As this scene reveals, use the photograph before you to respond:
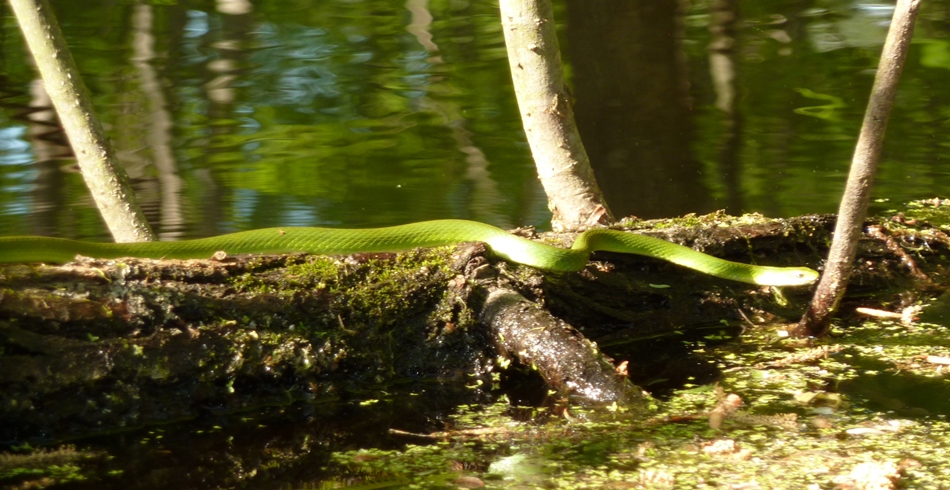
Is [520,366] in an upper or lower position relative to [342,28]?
lower

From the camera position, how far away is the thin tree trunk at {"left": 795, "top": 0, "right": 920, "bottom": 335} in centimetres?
330

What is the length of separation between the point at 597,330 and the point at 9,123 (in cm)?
836

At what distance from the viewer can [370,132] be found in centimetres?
962

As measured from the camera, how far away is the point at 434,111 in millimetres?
10133

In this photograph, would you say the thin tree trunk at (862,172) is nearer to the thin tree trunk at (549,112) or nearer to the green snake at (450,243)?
the green snake at (450,243)

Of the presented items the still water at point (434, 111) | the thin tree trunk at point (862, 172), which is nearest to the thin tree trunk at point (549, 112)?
the thin tree trunk at point (862, 172)

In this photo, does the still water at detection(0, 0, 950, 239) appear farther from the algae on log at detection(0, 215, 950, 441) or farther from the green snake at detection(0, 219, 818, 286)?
the algae on log at detection(0, 215, 950, 441)

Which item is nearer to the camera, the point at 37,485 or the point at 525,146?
the point at 37,485

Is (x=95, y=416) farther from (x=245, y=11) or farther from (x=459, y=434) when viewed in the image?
(x=245, y=11)

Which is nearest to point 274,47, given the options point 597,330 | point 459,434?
point 597,330

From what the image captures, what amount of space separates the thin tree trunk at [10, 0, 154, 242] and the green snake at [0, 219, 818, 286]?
779 millimetres

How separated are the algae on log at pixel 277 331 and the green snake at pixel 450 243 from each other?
118 millimetres

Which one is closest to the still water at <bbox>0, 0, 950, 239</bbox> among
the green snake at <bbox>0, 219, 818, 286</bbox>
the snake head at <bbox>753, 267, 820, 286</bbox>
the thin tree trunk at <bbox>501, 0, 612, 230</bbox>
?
the thin tree trunk at <bbox>501, 0, 612, 230</bbox>

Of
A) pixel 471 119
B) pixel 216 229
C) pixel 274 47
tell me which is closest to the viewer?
pixel 216 229
